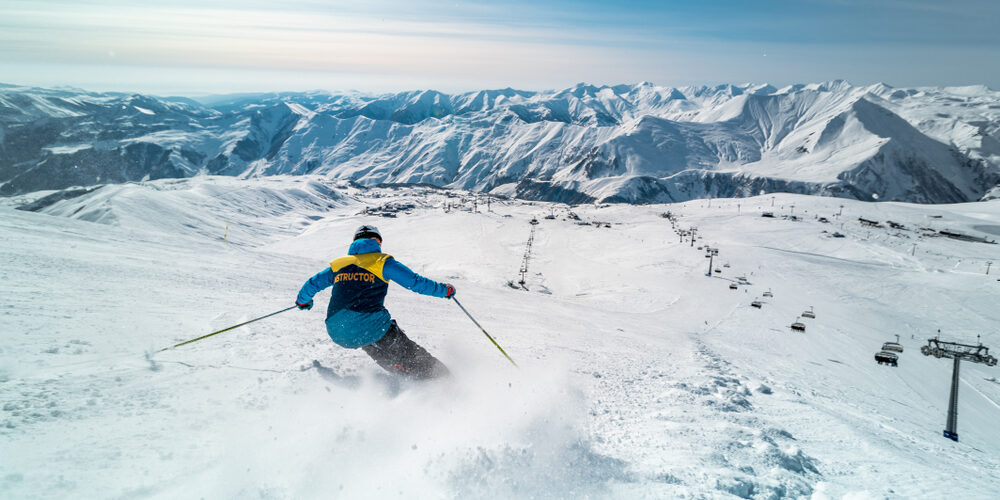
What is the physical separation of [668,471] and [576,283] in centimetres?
5502

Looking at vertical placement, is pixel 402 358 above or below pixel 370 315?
below

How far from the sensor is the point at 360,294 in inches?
276

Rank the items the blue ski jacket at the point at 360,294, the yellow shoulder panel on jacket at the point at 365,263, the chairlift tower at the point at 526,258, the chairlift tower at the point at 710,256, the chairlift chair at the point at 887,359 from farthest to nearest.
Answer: the chairlift tower at the point at 526,258
the chairlift tower at the point at 710,256
the chairlift chair at the point at 887,359
the yellow shoulder panel on jacket at the point at 365,263
the blue ski jacket at the point at 360,294

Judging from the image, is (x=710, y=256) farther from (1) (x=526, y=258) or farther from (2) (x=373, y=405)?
(2) (x=373, y=405)

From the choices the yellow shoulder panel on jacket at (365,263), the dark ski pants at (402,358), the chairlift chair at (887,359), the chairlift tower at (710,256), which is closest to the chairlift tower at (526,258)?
the chairlift tower at (710,256)

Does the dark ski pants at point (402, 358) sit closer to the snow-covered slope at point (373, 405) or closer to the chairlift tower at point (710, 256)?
the snow-covered slope at point (373, 405)

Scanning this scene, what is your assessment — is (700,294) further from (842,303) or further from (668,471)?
(668,471)

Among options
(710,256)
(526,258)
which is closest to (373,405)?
(710,256)

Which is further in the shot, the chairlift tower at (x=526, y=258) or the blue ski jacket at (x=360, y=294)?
the chairlift tower at (x=526, y=258)

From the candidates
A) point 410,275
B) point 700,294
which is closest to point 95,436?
point 410,275

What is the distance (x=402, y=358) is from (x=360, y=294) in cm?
126

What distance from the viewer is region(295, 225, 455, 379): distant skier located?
22.7 feet

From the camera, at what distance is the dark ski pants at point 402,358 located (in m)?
6.97

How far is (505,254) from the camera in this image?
8212cm
